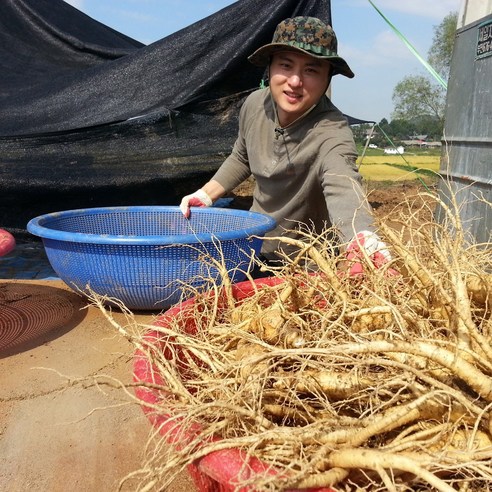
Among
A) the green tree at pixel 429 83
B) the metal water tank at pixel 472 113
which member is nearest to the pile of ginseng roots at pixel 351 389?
the metal water tank at pixel 472 113

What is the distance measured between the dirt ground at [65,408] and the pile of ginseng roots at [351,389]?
0.46ft

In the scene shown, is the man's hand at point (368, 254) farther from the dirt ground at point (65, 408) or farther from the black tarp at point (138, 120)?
the black tarp at point (138, 120)

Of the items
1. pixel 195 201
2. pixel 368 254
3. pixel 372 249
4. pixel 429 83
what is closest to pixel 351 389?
pixel 368 254

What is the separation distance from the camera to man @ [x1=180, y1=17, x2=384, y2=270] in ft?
5.62

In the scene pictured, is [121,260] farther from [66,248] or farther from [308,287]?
[308,287]

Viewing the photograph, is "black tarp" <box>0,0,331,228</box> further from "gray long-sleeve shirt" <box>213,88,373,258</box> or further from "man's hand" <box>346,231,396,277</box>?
"man's hand" <box>346,231,396,277</box>

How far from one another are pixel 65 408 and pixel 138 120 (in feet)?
7.81

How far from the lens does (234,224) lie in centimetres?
230

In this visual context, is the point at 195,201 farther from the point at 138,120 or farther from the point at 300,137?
the point at 138,120

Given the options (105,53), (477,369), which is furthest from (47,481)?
Answer: (105,53)

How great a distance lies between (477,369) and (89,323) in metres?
1.72

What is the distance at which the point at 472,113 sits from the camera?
2998 mm

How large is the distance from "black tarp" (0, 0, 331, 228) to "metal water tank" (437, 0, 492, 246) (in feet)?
3.07

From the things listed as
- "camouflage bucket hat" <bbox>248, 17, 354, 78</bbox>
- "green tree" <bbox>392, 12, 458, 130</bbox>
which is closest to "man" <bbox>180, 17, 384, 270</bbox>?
"camouflage bucket hat" <bbox>248, 17, 354, 78</bbox>
